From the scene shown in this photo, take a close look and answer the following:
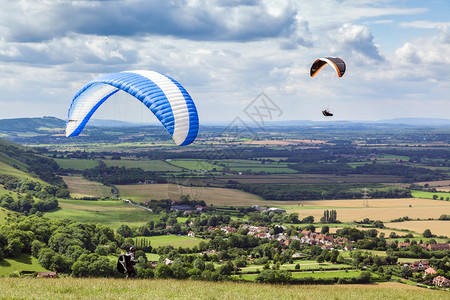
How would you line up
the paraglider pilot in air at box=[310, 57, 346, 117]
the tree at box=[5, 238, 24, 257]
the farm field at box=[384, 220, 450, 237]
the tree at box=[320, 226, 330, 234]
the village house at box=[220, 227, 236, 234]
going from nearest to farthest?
the paraglider pilot in air at box=[310, 57, 346, 117] → the tree at box=[5, 238, 24, 257] → the tree at box=[320, 226, 330, 234] → the village house at box=[220, 227, 236, 234] → the farm field at box=[384, 220, 450, 237]

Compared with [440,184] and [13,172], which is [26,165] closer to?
[13,172]

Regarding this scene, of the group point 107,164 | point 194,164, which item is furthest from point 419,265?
point 107,164

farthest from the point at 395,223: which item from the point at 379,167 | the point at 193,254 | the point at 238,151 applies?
the point at 238,151

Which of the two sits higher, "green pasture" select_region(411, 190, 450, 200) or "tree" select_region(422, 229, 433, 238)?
"green pasture" select_region(411, 190, 450, 200)

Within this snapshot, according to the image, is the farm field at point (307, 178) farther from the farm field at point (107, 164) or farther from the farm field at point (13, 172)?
the farm field at point (13, 172)

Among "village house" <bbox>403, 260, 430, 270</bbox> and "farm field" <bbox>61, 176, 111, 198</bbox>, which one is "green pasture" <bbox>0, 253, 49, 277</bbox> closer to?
"village house" <bbox>403, 260, 430, 270</bbox>

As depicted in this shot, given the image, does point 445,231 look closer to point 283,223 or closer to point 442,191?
point 283,223

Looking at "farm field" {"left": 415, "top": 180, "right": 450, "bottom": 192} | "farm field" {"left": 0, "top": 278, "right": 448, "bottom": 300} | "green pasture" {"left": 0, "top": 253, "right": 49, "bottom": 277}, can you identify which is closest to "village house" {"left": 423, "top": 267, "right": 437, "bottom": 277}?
"farm field" {"left": 0, "top": 278, "right": 448, "bottom": 300}
